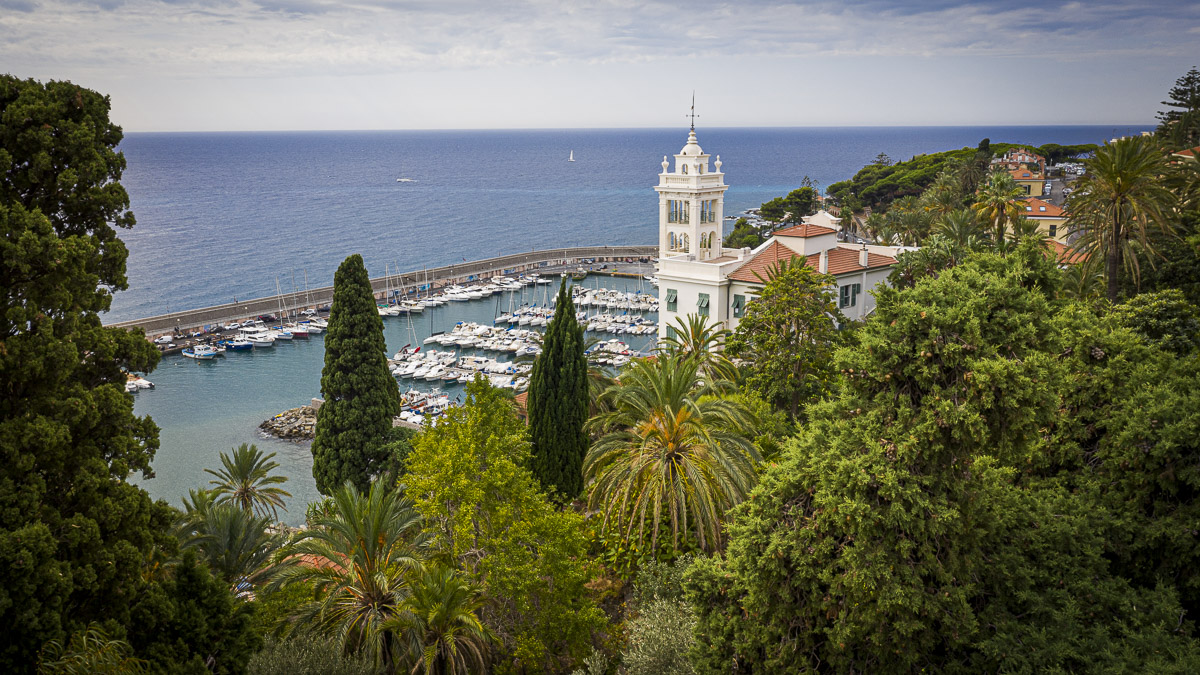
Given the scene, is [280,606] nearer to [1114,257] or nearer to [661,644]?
[661,644]

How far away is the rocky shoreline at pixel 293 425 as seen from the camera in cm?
5206

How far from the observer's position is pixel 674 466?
15.9 m

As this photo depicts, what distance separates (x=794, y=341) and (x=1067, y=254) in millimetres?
13885

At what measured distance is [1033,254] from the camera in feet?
56.3

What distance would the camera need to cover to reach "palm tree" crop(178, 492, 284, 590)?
14453 mm

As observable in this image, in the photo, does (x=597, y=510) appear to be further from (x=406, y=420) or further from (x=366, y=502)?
(x=406, y=420)

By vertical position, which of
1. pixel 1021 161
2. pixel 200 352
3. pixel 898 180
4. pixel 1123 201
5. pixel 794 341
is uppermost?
pixel 1021 161

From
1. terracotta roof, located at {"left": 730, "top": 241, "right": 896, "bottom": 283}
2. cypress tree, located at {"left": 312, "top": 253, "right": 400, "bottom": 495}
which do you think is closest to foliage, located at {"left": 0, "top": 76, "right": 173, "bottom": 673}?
cypress tree, located at {"left": 312, "top": 253, "right": 400, "bottom": 495}

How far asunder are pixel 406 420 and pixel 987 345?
41.4m

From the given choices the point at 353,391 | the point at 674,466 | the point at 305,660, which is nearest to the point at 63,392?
the point at 305,660

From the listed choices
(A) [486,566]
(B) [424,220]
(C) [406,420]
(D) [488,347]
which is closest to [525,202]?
(B) [424,220]

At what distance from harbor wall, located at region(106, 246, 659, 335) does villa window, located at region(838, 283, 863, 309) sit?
57.5m

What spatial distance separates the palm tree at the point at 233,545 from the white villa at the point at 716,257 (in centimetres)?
2080

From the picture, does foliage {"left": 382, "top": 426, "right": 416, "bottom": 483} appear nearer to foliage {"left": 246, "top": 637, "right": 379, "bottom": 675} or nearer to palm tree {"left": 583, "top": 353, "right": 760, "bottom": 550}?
palm tree {"left": 583, "top": 353, "right": 760, "bottom": 550}
